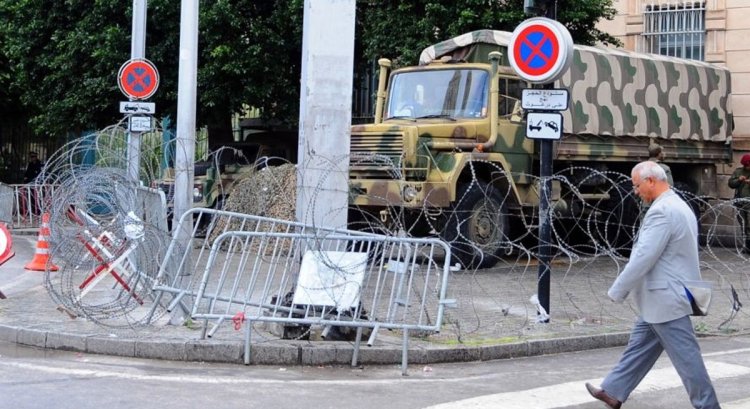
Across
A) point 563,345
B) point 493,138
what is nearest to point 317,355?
point 563,345

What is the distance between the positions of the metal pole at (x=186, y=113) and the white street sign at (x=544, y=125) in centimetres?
355

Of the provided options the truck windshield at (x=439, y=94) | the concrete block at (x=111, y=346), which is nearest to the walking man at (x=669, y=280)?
the concrete block at (x=111, y=346)

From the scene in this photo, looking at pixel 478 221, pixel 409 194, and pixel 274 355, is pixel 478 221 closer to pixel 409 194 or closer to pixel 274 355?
pixel 409 194

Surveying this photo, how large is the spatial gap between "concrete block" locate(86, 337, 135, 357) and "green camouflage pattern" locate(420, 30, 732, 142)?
9.13 m

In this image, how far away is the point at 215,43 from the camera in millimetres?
21734

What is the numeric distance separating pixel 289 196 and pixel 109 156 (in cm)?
512

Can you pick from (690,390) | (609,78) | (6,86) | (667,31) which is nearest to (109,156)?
(690,390)

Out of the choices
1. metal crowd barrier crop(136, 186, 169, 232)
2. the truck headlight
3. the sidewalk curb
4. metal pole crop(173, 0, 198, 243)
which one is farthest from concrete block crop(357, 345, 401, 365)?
the truck headlight

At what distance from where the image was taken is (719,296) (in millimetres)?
13172

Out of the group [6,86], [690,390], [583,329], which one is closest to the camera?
[690,390]

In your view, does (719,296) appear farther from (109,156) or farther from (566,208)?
(109,156)

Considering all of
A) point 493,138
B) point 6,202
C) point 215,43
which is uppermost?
point 215,43

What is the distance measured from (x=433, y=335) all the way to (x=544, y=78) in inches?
110

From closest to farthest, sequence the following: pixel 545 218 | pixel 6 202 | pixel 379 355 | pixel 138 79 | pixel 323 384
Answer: pixel 323 384, pixel 379 355, pixel 545 218, pixel 138 79, pixel 6 202
